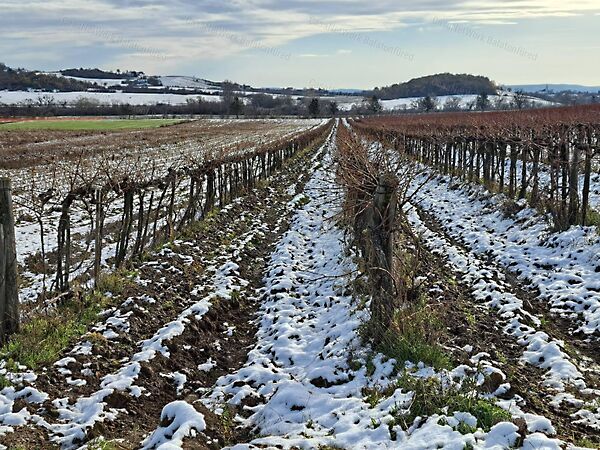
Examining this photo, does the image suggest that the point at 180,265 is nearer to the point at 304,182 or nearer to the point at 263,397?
the point at 263,397

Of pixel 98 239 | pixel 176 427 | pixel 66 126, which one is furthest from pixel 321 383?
pixel 66 126

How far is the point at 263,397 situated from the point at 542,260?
307 inches

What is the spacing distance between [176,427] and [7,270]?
3.78 meters

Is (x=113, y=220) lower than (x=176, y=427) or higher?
higher

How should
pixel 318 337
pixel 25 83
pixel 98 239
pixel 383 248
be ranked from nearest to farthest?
pixel 383 248, pixel 318 337, pixel 98 239, pixel 25 83

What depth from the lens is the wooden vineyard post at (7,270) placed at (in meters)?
7.63

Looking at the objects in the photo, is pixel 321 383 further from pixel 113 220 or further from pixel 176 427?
pixel 113 220

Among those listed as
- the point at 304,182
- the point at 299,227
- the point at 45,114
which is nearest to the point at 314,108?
the point at 45,114

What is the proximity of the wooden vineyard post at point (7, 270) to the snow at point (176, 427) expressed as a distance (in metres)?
3.27

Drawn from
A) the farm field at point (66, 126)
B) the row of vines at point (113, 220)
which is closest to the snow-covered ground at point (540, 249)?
the row of vines at point (113, 220)

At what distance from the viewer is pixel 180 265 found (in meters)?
11.8

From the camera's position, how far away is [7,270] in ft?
25.2

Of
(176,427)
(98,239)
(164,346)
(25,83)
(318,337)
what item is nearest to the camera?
(176,427)

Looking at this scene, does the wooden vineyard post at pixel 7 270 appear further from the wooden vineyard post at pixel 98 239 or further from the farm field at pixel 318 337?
the wooden vineyard post at pixel 98 239
